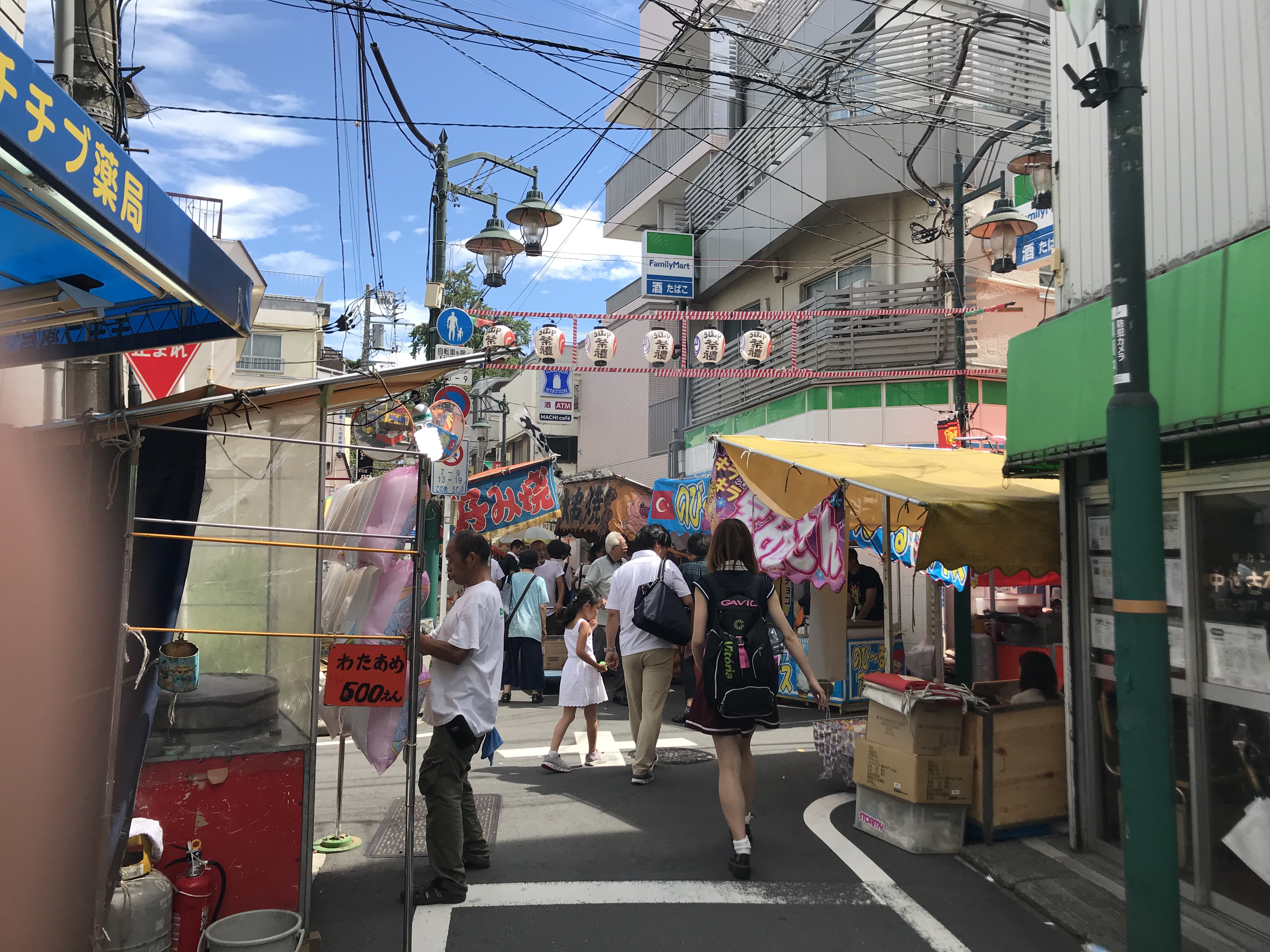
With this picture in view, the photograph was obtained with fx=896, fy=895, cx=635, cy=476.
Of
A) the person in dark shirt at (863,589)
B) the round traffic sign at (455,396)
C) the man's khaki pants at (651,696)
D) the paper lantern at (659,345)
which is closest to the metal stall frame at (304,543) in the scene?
the man's khaki pants at (651,696)

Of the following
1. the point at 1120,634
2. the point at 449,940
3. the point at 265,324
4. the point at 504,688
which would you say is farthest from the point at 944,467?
the point at 265,324

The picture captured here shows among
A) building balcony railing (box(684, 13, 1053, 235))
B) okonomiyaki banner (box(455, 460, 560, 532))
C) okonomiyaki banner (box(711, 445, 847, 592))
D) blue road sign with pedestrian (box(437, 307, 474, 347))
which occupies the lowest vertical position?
okonomiyaki banner (box(711, 445, 847, 592))

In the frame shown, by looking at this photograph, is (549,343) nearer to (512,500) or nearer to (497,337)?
(497,337)

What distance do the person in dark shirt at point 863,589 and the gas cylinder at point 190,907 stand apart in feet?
27.5

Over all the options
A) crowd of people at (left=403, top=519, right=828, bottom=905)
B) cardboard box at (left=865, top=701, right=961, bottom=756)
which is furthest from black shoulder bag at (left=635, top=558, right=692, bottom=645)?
cardboard box at (left=865, top=701, right=961, bottom=756)

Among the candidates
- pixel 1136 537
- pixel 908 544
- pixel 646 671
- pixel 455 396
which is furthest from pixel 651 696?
pixel 455 396

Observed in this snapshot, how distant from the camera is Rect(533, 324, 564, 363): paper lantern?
52.2 feet

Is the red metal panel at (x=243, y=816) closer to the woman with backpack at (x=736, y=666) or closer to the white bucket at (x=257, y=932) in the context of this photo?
the white bucket at (x=257, y=932)

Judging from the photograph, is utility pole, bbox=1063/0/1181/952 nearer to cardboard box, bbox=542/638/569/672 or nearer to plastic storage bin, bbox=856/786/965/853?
plastic storage bin, bbox=856/786/965/853

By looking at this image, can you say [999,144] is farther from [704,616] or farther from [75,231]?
[75,231]

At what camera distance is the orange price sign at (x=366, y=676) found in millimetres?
4211

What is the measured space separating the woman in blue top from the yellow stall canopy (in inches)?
114

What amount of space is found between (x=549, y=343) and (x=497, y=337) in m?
1.12

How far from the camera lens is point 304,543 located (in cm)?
480
